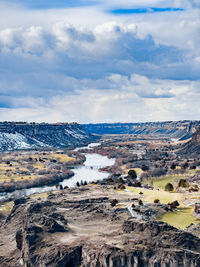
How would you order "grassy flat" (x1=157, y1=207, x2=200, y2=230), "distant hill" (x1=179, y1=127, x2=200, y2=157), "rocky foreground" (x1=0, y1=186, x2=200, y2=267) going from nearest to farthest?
"rocky foreground" (x1=0, y1=186, x2=200, y2=267), "grassy flat" (x1=157, y1=207, x2=200, y2=230), "distant hill" (x1=179, y1=127, x2=200, y2=157)

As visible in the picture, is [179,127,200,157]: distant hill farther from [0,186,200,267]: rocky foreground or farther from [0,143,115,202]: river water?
[0,186,200,267]: rocky foreground

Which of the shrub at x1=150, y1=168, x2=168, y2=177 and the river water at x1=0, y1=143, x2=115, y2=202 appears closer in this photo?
the river water at x1=0, y1=143, x2=115, y2=202

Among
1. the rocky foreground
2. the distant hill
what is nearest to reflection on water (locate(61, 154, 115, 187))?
the distant hill

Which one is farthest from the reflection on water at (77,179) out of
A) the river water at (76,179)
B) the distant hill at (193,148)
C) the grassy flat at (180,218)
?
the grassy flat at (180,218)

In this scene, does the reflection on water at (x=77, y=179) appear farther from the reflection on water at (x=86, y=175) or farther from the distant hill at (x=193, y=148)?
the distant hill at (x=193, y=148)

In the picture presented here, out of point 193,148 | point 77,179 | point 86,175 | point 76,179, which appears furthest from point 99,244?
point 193,148

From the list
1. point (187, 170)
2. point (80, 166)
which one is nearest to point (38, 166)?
point (80, 166)

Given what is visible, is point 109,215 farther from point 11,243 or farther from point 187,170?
point 187,170

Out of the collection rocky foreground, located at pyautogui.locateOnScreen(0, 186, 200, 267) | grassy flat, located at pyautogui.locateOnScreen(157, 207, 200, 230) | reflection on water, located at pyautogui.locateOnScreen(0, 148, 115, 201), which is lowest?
reflection on water, located at pyautogui.locateOnScreen(0, 148, 115, 201)

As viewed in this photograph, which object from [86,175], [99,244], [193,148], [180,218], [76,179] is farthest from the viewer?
[193,148]

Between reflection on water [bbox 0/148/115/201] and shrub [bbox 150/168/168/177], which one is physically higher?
shrub [bbox 150/168/168/177]

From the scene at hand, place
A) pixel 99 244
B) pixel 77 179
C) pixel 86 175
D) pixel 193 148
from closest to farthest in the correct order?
pixel 99 244 → pixel 77 179 → pixel 86 175 → pixel 193 148

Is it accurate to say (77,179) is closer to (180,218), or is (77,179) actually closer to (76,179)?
(76,179)

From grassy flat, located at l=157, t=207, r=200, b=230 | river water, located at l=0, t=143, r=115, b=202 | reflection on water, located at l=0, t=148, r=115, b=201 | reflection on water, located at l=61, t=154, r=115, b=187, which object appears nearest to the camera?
grassy flat, located at l=157, t=207, r=200, b=230
